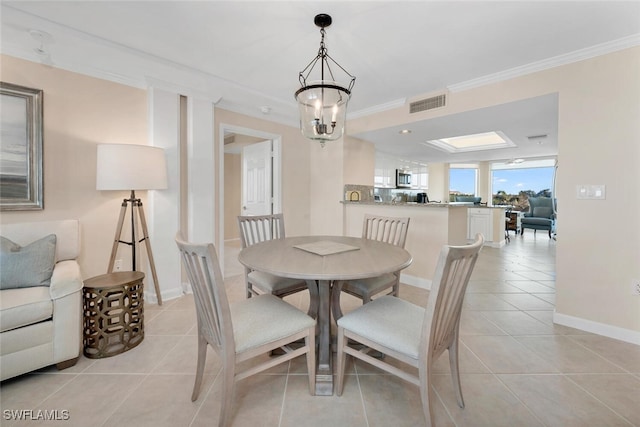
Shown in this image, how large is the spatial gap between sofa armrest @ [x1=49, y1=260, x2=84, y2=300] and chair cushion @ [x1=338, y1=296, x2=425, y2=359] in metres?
1.68

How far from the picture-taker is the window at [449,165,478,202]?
7.91 metres

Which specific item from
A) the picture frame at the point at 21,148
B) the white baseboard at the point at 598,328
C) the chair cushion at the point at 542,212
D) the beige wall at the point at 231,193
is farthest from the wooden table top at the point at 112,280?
the chair cushion at the point at 542,212

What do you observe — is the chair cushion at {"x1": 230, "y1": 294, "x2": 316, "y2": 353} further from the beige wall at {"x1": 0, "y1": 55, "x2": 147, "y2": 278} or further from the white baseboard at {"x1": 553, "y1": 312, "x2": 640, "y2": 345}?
the white baseboard at {"x1": 553, "y1": 312, "x2": 640, "y2": 345}

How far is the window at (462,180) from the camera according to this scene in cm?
791

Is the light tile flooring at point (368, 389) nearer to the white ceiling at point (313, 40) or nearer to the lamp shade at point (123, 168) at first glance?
the lamp shade at point (123, 168)

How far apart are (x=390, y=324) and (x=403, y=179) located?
4958 mm

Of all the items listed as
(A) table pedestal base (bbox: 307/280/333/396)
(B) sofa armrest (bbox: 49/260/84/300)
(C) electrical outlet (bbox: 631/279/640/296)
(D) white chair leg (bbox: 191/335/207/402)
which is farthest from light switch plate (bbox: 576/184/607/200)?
(B) sofa armrest (bbox: 49/260/84/300)

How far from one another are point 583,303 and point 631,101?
1.64 m

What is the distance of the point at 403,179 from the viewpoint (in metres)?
5.89

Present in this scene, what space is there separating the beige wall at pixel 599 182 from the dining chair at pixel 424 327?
5.54 feet

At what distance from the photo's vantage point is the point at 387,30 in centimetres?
203

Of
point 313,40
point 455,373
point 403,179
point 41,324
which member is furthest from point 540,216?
point 41,324

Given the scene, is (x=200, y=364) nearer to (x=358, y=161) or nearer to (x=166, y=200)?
(x=166, y=200)

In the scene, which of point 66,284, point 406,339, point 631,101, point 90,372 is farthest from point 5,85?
point 631,101
